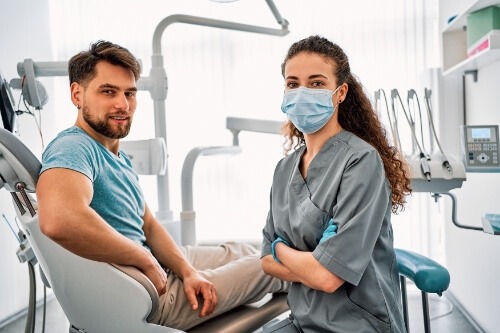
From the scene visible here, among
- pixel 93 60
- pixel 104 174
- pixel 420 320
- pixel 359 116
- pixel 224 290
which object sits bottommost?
pixel 420 320

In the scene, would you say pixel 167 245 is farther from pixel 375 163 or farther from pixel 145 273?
pixel 375 163

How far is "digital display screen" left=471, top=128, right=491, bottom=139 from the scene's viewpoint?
5.72 feet

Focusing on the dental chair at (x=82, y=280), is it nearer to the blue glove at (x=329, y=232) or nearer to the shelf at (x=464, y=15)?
the blue glove at (x=329, y=232)

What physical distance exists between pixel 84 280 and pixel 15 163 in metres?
0.34

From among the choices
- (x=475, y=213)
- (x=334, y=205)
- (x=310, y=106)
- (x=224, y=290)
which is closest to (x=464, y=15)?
(x=475, y=213)

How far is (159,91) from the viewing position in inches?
87.6

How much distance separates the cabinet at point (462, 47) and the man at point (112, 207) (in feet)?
3.59

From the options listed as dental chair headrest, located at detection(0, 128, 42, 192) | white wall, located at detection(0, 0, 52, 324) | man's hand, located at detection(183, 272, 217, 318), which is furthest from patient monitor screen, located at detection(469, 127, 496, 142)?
white wall, located at detection(0, 0, 52, 324)

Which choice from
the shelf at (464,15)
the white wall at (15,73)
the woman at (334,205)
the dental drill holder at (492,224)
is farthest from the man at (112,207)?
the white wall at (15,73)

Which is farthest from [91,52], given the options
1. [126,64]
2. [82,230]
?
[82,230]

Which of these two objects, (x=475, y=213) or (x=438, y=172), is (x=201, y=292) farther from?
(x=475, y=213)

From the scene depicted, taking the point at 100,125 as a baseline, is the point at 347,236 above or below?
below

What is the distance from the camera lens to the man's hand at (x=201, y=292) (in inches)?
54.2

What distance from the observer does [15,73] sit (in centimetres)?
306
